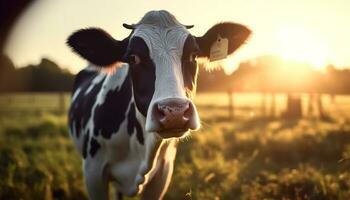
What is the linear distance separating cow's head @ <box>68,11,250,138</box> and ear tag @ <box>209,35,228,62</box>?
0.05m

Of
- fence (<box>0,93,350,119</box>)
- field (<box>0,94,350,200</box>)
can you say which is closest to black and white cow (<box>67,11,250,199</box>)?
field (<box>0,94,350,200</box>)

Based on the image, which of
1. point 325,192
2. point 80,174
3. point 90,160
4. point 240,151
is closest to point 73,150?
point 80,174

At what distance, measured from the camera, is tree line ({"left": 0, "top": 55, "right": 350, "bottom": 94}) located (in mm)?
12703

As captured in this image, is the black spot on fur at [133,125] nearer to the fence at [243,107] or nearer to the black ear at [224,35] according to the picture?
the black ear at [224,35]

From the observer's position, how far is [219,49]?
3492 millimetres

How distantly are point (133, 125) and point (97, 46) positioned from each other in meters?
0.68

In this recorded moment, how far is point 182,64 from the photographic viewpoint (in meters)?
2.93

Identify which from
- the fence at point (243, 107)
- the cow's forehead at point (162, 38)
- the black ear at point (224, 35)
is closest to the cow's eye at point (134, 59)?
the cow's forehead at point (162, 38)

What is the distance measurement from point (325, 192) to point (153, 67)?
2255 mm

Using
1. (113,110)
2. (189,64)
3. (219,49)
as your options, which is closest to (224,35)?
(219,49)

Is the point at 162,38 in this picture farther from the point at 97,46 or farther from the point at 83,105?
the point at 83,105

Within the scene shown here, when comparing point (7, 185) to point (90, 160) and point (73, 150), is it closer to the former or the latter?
point (90, 160)

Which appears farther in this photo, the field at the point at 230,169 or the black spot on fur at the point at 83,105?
the field at the point at 230,169

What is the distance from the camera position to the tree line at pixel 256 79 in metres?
12.7
